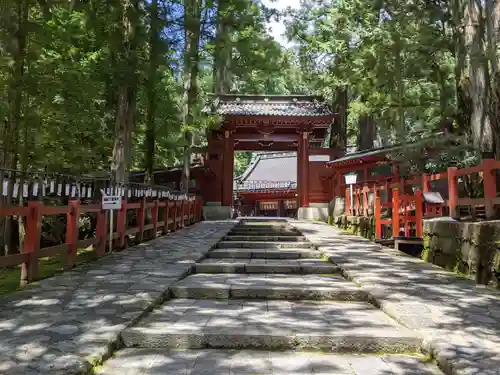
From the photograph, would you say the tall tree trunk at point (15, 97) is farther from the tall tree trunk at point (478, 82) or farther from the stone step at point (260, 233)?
the tall tree trunk at point (478, 82)

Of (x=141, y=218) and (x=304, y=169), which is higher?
(x=304, y=169)

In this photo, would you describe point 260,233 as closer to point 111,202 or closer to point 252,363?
point 111,202

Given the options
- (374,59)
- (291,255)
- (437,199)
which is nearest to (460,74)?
(437,199)

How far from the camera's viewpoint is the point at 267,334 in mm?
3254

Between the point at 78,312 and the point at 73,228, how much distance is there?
238 centimetres

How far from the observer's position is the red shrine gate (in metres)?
16.9

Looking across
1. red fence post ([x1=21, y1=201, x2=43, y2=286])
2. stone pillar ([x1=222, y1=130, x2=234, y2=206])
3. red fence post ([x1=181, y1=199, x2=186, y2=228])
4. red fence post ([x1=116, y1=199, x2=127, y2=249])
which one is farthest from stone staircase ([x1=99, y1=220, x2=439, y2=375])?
stone pillar ([x1=222, y1=130, x2=234, y2=206])

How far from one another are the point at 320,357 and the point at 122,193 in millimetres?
5640

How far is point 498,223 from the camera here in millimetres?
4977

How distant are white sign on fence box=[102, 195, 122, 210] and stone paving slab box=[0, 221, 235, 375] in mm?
839

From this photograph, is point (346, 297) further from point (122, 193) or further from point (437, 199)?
point (122, 193)

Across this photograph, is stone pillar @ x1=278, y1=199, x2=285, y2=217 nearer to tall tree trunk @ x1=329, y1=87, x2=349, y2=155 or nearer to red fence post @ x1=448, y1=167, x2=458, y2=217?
tall tree trunk @ x1=329, y1=87, x2=349, y2=155

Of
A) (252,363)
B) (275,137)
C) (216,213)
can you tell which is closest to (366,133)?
(275,137)

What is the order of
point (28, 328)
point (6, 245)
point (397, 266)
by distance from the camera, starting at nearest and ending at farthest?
point (28, 328) < point (397, 266) < point (6, 245)
